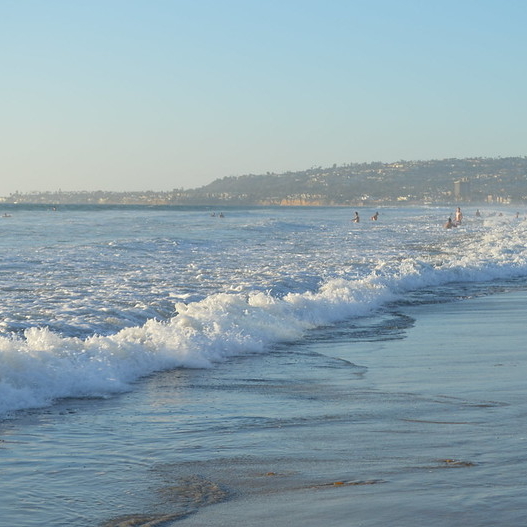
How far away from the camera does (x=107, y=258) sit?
2623 centimetres

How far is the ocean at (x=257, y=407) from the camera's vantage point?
5281 millimetres

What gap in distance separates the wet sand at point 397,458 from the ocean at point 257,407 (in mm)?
20

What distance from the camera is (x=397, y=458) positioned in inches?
244

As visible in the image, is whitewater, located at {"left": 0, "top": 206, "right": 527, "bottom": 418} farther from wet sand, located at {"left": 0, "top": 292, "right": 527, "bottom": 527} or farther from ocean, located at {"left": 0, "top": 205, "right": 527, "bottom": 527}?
wet sand, located at {"left": 0, "top": 292, "right": 527, "bottom": 527}

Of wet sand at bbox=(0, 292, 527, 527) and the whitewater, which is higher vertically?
the whitewater

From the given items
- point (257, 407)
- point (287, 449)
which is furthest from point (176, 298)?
point (287, 449)

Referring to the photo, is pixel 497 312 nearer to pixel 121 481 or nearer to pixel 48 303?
pixel 48 303

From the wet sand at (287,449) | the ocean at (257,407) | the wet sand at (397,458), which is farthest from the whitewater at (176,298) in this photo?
the wet sand at (397,458)

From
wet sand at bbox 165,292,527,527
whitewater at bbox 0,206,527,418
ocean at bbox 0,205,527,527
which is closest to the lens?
wet sand at bbox 165,292,527,527

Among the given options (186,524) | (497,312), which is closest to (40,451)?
(186,524)

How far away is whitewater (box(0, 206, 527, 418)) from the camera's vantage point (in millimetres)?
9305

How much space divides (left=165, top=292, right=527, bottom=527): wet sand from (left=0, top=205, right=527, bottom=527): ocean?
0.8 inches

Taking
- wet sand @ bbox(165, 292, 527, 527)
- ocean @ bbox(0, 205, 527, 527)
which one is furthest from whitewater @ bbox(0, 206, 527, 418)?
wet sand @ bbox(165, 292, 527, 527)

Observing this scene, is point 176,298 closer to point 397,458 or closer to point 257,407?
point 257,407
